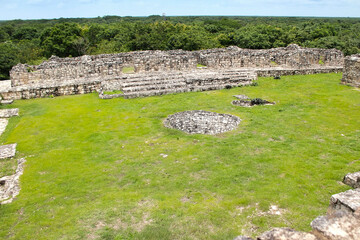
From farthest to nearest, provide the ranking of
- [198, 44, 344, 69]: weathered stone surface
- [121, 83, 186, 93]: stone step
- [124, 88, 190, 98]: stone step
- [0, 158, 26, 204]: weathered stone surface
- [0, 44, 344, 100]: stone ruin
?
[198, 44, 344, 69]: weathered stone surface → [0, 44, 344, 100]: stone ruin → [121, 83, 186, 93]: stone step → [124, 88, 190, 98]: stone step → [0, 158, 26, 204]: weathered stone surface

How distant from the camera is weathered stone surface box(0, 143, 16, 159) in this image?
30.9 feet

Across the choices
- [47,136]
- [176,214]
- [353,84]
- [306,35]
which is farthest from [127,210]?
[306,35]

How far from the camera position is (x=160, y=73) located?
19.7 meters

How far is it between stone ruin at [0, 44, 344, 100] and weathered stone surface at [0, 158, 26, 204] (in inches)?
347

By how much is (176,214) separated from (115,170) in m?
2.83

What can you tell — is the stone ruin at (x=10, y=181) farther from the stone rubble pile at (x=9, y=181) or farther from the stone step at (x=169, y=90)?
the stone step at (x=169, y=90)

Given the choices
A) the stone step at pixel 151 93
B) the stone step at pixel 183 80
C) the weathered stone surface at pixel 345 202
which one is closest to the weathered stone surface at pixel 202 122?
the stone step at pixel 151 93

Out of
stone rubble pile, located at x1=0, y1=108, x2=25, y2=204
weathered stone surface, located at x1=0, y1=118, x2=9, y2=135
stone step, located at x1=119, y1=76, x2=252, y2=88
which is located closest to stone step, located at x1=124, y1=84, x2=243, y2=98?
stone step, located at x1=119, y1=76, x2=252, y2=88

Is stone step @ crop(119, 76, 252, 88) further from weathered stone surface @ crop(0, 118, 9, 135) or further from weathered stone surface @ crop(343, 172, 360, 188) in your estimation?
weathered stone surface @ crop(343, 172, 360, 188)

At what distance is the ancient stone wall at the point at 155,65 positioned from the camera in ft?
63.0

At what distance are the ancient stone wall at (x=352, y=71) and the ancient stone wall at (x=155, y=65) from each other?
4.34 m

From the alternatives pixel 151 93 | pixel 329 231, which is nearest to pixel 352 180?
pixel 329 231

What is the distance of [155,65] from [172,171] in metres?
13.7

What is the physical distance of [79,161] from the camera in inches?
350
